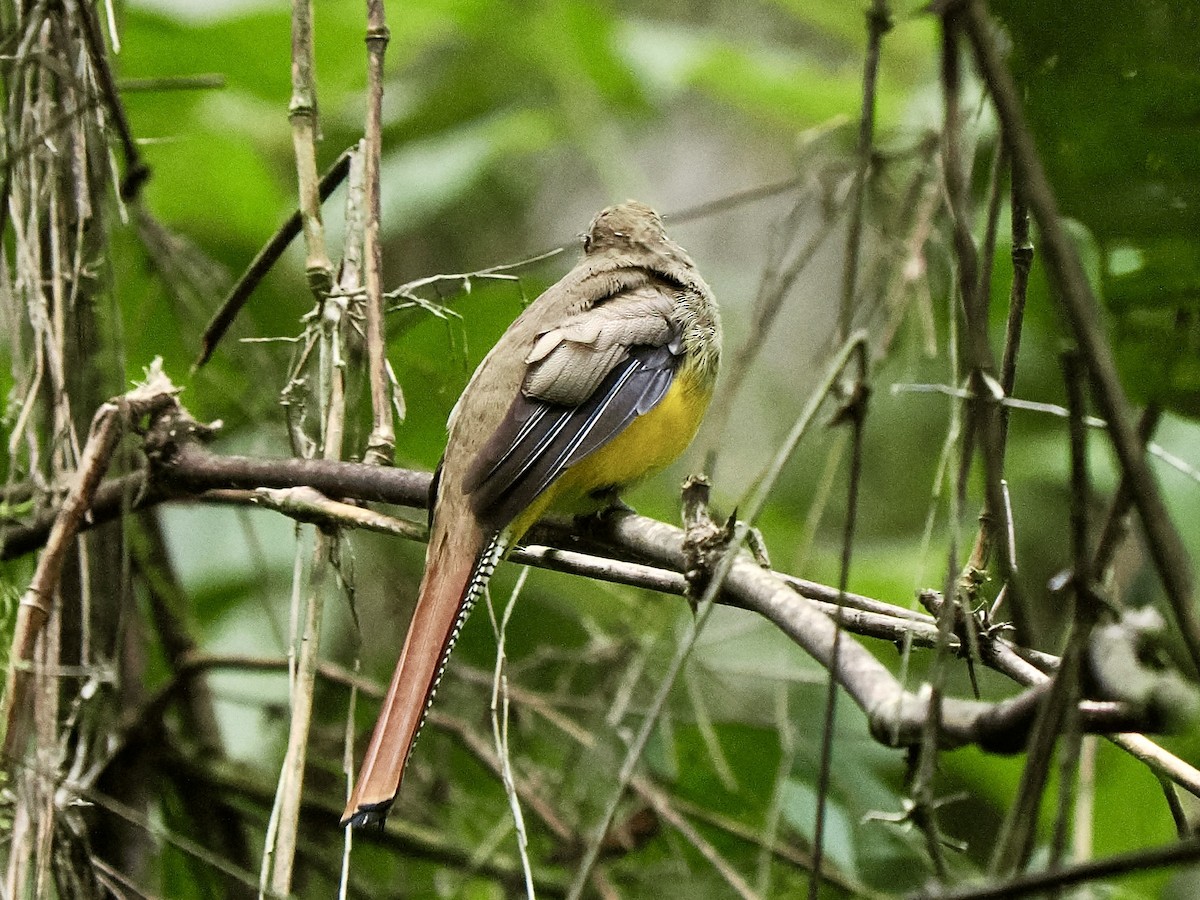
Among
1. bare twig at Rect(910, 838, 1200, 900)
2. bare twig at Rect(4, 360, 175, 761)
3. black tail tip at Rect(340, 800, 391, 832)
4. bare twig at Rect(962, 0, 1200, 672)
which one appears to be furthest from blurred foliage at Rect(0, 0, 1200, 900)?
bare twig at Rect(910, 838, 1200, 900)

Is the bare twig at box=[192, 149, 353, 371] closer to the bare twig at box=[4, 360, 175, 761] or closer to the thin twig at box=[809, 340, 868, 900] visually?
the bare twig at box=[4, 360, 175, 761]

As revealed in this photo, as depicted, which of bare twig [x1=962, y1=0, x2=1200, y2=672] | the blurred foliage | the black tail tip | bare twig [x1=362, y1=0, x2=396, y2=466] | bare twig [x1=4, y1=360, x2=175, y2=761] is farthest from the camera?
bare twig [x1=362, y1=0, x2=396, y2=466]

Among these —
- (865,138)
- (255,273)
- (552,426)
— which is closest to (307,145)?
(255,273)

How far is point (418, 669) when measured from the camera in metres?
2.47

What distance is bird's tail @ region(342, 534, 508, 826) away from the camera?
2223mm

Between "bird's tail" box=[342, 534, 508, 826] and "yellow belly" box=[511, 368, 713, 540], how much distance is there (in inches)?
11.7

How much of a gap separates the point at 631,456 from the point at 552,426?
0.93 feet

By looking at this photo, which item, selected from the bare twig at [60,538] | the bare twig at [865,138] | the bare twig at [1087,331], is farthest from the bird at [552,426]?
the bare twig at [1087,331]

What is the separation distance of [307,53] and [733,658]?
2.74 m

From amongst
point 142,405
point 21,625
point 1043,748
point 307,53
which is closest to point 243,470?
point 142,405

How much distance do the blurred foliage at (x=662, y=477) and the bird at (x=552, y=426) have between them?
18 cm

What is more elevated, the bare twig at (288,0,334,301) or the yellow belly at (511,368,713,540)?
the bare twig at (288,0,334,301)

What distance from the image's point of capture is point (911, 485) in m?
6.67

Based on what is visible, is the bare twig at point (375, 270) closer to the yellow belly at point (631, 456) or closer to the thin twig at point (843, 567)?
the yellow belly at point (631, 456)
